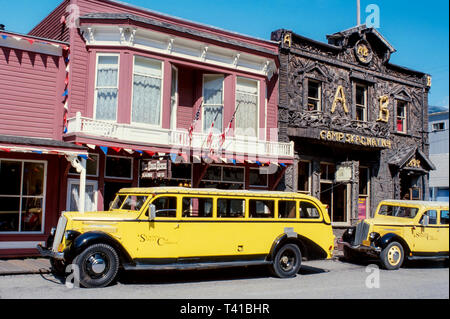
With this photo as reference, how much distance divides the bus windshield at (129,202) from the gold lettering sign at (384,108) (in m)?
15.7

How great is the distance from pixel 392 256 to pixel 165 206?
7.02 m

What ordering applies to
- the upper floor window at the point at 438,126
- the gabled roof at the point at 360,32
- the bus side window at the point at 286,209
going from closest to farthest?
the bus side window at the point at 286,209, the gabled roof at the point at 360,32, the upper floor window at the point at 438,126

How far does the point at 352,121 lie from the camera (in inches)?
832

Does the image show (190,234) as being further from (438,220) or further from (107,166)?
(438,220)

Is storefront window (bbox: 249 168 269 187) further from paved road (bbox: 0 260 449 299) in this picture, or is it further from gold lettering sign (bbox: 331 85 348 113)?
paved road (bbox: 0 260 449 299)

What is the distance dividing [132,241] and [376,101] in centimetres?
1694

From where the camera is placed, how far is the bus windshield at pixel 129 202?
434 inches

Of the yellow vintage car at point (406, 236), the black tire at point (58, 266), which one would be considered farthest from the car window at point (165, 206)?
the yellow vintage car at point (406, 236)

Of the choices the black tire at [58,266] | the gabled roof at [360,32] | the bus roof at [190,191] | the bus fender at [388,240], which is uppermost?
the gabled roof at [360,32]

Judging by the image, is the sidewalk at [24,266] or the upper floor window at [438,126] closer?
the sidewalk at [24,266]

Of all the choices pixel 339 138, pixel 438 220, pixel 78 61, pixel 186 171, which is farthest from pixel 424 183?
pixel 78 61

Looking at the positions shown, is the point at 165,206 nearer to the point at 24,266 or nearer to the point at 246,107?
the point at 24,266

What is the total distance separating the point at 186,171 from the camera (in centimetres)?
1717

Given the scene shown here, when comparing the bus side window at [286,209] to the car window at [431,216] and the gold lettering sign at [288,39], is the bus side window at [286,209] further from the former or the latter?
the gold lettering sign at [288,39]
